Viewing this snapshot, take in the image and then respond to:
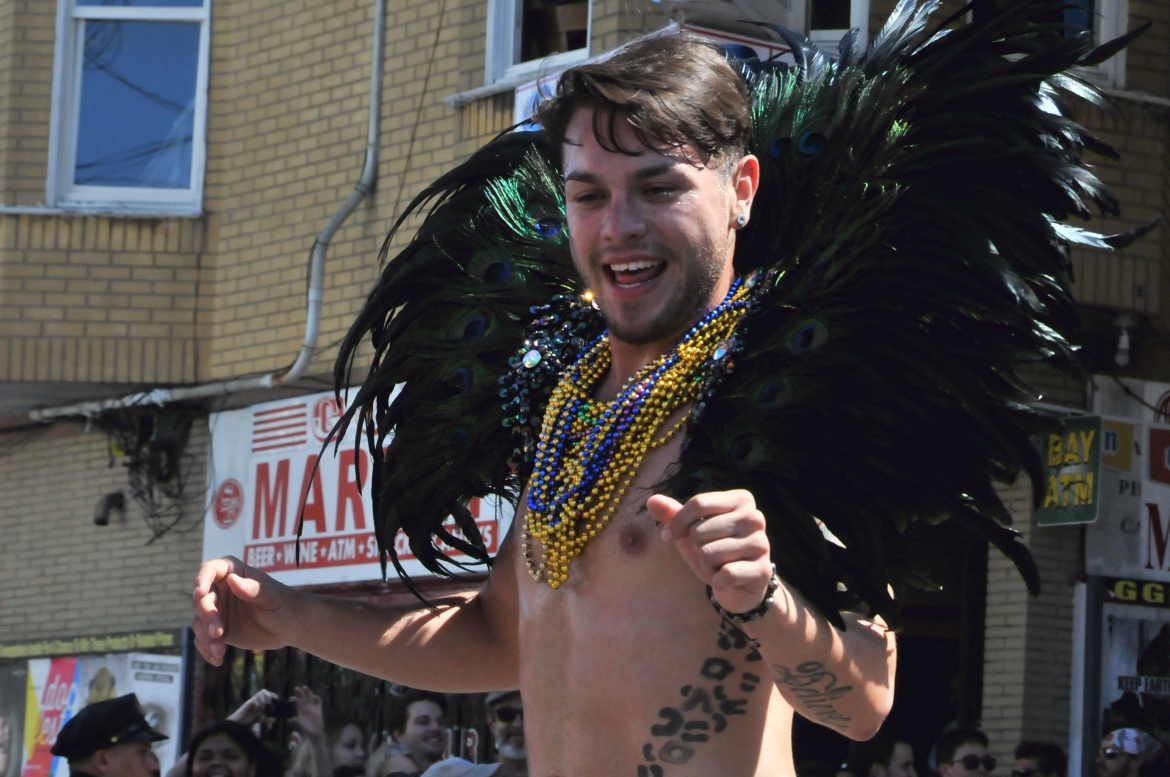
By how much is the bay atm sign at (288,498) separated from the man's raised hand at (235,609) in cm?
642

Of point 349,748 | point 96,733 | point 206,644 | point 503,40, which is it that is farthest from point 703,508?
point 503,40

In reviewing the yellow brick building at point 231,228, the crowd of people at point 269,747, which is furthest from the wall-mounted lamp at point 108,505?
the crowd of people at point 269,747

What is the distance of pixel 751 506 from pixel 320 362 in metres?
8.18

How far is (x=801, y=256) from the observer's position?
3.05m

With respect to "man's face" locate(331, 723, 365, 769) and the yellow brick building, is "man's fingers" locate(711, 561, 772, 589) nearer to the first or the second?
"man's face" locate(331, 723, 365, 769)

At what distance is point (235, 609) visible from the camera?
3.15m

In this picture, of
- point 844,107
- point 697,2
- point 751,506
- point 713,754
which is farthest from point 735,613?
point 697,2

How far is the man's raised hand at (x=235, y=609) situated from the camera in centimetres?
301

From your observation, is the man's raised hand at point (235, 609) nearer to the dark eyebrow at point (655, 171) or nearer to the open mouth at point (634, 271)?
the open mouth at point (634, 271)

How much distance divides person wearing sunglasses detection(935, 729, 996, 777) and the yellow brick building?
158 cm

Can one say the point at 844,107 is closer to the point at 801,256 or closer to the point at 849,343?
the point at 801,256

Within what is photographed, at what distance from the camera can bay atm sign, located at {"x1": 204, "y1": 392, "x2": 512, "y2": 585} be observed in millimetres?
10180

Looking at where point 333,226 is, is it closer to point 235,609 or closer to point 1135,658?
point 1135,658

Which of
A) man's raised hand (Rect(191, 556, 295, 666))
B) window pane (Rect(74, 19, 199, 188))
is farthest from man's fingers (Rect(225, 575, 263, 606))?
window pane (Rect(74, 19, 199, 188))
